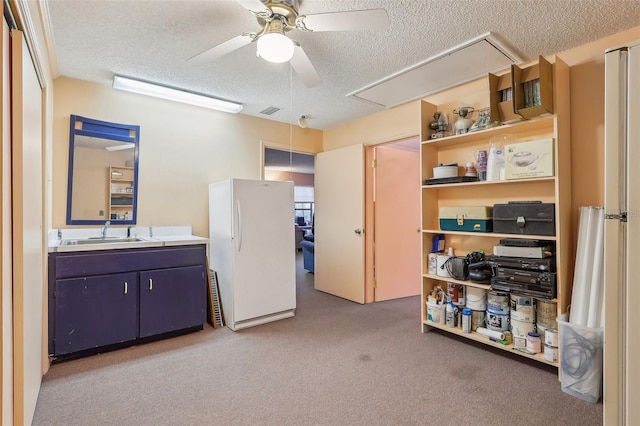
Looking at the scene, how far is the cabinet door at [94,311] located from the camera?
2359 mm

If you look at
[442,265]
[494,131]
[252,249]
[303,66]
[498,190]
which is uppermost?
[303,66]

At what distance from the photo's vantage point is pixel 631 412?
1308 mm

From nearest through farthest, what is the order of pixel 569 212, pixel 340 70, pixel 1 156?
pixel 1 156 → pixel 569 212 → pixel 340 70

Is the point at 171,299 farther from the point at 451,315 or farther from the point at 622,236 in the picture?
the point at 622,236

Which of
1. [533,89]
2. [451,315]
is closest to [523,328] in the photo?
[451,315]

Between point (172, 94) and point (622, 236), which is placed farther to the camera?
point (172, 94)

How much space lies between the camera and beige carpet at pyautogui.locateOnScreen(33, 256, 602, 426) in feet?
5.80

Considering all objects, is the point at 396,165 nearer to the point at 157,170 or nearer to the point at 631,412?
the point at 157,170

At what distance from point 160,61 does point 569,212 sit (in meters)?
3.38

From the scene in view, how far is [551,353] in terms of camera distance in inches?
85.5

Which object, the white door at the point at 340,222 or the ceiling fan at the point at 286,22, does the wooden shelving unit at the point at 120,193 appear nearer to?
the ceiling fan at the point at 286,22

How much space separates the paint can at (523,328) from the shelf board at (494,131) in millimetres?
1498

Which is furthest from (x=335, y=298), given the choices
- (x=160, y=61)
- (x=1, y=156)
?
(x=1, y=156)

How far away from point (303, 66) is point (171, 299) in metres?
2.30
